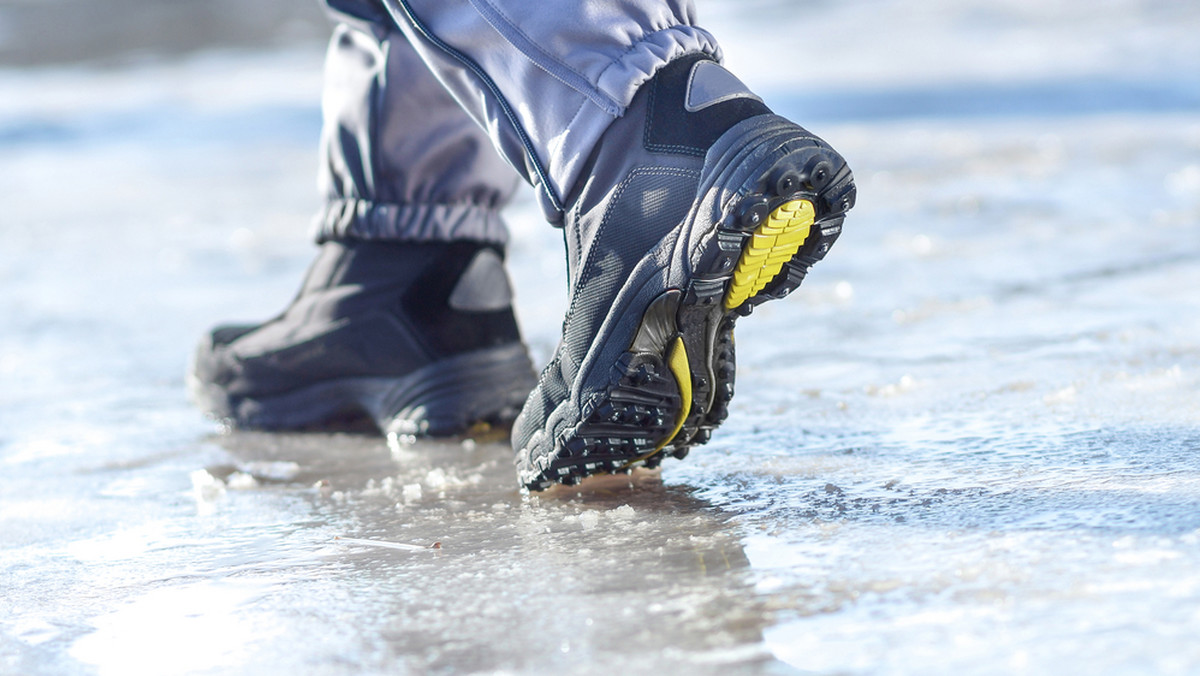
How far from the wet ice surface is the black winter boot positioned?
6 cm

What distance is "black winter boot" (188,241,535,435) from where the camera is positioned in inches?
60.7

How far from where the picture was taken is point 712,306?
1.12 m

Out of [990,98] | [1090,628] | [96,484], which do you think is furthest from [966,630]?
[990,98]

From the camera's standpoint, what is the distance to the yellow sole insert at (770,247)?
106 cm

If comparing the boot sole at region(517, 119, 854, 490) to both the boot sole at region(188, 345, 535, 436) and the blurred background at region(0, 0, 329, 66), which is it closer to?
the boot sole at region(188, 345, 535, 436)

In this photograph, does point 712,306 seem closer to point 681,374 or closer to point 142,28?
point 681,374

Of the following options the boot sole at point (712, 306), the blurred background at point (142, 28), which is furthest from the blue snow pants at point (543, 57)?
the blurred background at point (142, 28)

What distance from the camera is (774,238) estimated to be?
107 cm

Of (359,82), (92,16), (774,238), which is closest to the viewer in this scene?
(774,238)

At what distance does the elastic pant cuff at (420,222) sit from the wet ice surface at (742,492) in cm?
26

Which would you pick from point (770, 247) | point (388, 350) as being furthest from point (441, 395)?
point (770, 247)

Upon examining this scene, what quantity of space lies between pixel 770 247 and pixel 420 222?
62 centimetres

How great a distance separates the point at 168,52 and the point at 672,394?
327 inches

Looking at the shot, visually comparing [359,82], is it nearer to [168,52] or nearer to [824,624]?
[824,624]
